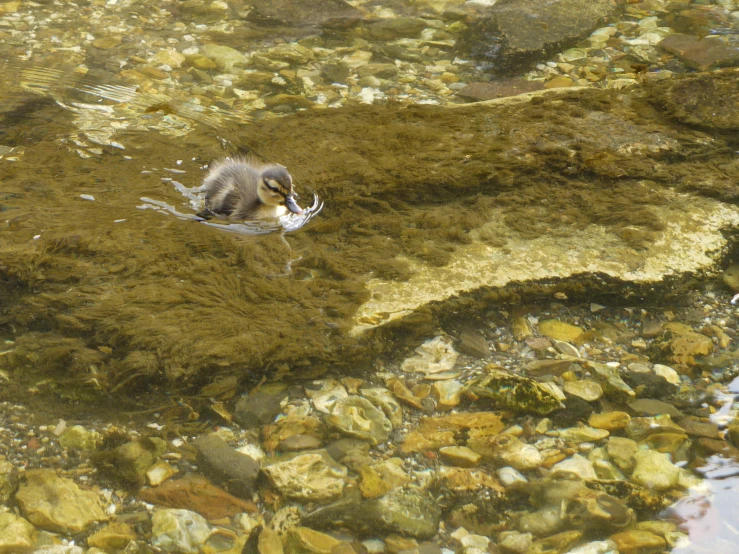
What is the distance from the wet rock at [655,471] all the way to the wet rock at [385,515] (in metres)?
0.79

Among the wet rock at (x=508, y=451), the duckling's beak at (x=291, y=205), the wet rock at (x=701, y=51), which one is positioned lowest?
the wet rock at (x=508, y=451)

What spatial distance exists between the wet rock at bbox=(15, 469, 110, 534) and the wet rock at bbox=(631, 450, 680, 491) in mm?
1953

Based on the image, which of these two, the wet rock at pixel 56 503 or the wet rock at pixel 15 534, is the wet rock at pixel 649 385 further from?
the wet rock at pixel 15 534

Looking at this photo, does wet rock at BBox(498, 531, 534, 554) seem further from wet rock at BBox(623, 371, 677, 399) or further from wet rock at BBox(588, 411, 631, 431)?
wet rock at BBox(623, 371, 677, 399)

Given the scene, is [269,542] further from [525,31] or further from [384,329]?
[525,31]

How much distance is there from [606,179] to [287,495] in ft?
7.65

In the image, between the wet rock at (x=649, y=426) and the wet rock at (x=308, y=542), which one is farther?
the wet rock at (x=649, y=426)

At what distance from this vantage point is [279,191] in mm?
3678

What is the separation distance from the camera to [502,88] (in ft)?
17.8

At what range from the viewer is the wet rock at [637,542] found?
244 centimetres

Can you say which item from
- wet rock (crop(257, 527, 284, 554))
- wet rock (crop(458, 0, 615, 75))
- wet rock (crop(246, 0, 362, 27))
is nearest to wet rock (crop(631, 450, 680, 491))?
wet rock (crop(257, 527, 284, 554))

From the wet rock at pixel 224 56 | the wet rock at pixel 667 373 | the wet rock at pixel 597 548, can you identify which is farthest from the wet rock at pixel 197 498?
the wet rock at pixel 224 56

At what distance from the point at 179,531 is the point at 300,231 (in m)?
1.62

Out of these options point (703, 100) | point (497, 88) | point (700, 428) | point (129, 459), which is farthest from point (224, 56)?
point (700, 428)
